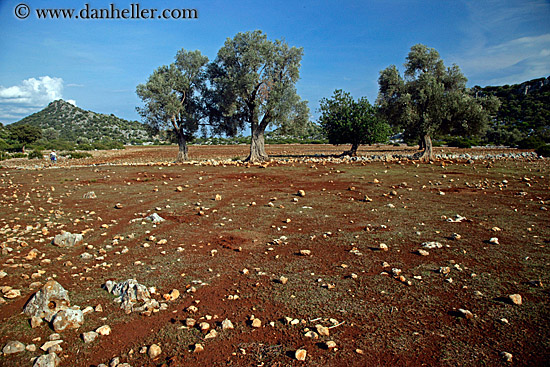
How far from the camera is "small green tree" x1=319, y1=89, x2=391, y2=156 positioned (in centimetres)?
2838

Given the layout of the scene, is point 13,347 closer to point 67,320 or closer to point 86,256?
point 67,320

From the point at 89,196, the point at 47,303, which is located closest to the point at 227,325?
the point at 47,303

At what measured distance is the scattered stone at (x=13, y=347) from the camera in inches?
128

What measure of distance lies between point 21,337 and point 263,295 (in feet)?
8.80

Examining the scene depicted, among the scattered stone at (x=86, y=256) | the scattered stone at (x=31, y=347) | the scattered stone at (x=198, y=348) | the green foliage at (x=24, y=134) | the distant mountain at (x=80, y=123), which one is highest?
the distant mountain at (x=80, y=123)

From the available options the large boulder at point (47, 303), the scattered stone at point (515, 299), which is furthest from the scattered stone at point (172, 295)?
the scattered stone at point (515, 299)

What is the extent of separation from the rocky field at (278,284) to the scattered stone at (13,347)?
0.04 ft

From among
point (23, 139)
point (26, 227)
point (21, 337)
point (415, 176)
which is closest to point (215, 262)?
point (21, 337)

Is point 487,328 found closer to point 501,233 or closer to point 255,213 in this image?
point 501,233

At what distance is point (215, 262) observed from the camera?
5.57 m

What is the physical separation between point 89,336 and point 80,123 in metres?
134

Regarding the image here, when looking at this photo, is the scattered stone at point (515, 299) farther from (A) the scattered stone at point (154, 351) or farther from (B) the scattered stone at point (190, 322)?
(A) the scattered stone at point (154, 351)

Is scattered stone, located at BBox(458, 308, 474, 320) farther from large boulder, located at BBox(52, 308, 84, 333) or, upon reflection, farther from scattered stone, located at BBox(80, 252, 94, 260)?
scattered stone, located at BBox(80, 252, 94, 260)

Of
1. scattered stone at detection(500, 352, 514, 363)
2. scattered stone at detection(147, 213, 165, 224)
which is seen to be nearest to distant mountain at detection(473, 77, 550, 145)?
scattered stone at detection(147, 213, 165, 224)
